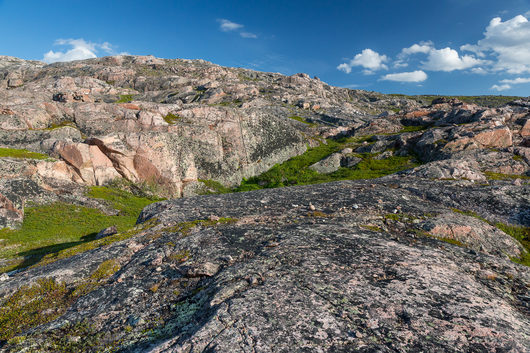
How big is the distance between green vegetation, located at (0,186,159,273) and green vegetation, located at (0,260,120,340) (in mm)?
8711

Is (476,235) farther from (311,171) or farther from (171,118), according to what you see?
(171,118)

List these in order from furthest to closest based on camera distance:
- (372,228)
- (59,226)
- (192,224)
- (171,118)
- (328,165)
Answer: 1. (171,118)
2. (328,165)
3. (59,226)
4. (192,224)
5. (372,228)

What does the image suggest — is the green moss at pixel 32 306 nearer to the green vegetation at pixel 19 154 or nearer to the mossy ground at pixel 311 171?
the mossy ground at pixel 311 171

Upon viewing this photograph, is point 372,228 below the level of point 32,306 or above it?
above

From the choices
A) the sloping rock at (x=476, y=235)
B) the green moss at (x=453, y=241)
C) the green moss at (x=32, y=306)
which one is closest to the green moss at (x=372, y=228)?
the sloping rock at (x=476, y=235)

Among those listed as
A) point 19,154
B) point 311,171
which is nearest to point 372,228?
point 311,171

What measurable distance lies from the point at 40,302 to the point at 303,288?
7007mm

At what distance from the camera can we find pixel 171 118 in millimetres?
45500

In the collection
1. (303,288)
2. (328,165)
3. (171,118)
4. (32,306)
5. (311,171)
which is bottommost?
(311,171)

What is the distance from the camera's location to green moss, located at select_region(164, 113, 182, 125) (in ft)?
143

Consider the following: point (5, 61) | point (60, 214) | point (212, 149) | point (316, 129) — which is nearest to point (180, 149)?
point (212, 149)

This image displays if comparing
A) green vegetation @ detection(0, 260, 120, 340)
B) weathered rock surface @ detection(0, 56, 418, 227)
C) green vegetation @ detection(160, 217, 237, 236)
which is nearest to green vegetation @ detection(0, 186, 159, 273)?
weathered rock surface @ detection(0, 56, 418, 227)

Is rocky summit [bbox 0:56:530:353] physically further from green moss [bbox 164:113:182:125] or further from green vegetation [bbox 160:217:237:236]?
green moss [bbox 164:113:182:125]

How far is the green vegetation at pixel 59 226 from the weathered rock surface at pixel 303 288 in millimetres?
9580
